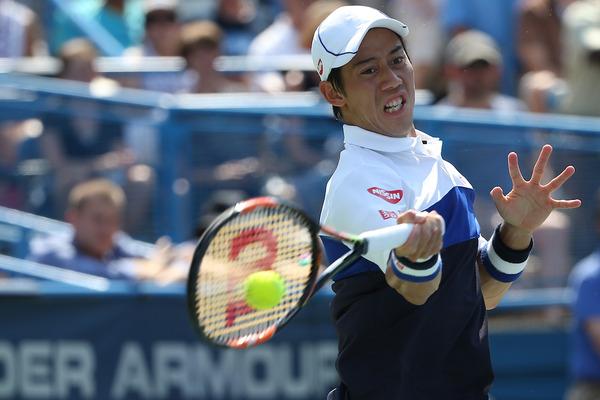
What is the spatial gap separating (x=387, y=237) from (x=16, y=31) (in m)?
6.64

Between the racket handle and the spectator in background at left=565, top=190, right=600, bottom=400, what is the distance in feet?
11.6

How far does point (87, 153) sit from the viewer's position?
6832 millimetres

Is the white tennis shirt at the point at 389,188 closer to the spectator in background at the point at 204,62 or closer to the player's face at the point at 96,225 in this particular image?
the player's face at the point at 96,225

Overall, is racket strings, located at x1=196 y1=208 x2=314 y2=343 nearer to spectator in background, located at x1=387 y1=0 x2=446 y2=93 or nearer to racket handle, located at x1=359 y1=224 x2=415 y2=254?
racket handle, located at x1=359 y1=224 x2=415 y2=254

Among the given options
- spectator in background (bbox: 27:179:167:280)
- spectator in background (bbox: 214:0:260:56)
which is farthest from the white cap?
spectator in background (bbox: 214:0:260:56)

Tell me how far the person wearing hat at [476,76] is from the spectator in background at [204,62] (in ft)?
5.14

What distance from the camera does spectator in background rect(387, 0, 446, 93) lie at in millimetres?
7301

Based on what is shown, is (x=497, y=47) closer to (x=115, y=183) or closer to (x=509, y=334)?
(x=509, y=334)

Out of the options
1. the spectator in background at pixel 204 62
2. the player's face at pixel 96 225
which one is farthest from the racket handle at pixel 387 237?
the spectator in background at pixel 204 62

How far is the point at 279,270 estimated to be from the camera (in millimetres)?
3016

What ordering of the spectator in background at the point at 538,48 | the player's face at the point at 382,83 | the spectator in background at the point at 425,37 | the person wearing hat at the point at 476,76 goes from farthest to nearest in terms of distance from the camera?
the spectator in background at the point at 425,37
the spectator in background at the point at 538,48
the person wearing hat at the point at 476,76
the player's face at the point at 382,83

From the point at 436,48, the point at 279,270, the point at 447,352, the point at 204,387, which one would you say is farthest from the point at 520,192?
the point at 436,48

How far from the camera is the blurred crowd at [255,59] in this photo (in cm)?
666

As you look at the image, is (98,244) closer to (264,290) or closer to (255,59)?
(255,59)
